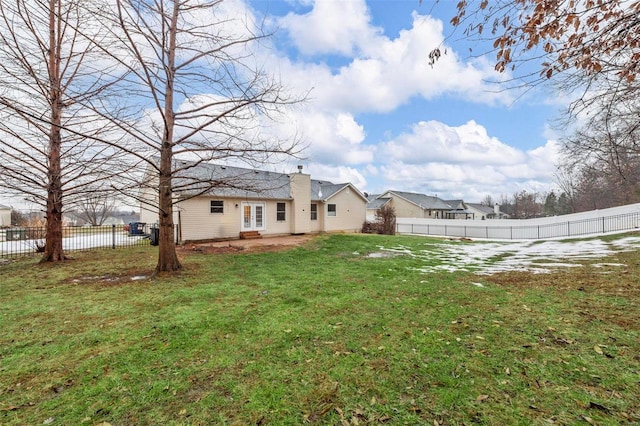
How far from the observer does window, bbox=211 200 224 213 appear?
1455 cm

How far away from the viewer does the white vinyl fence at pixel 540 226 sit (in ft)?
56.0

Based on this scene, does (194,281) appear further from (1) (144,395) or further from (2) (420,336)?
(2) (420,336)

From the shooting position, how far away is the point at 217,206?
579 inches

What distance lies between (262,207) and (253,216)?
771mm

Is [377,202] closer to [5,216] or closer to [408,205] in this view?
[408,205]

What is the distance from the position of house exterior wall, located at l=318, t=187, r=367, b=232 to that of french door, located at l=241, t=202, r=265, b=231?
16.4 feet

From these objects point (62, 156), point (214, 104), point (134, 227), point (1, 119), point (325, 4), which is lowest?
point (134, 227)

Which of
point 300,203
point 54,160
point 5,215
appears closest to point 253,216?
point 300,203

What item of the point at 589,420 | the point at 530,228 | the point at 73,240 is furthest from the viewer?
the point at 530,228

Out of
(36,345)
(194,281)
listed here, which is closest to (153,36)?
(194,281)

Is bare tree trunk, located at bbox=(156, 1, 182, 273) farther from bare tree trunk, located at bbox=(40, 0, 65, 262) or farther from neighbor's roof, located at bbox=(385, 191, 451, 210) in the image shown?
neighbor's roof, located at bbox=(385, 191, 451, 210)

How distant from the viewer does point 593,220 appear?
58.3ft

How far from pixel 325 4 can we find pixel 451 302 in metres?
6.90

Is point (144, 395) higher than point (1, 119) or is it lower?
lower
